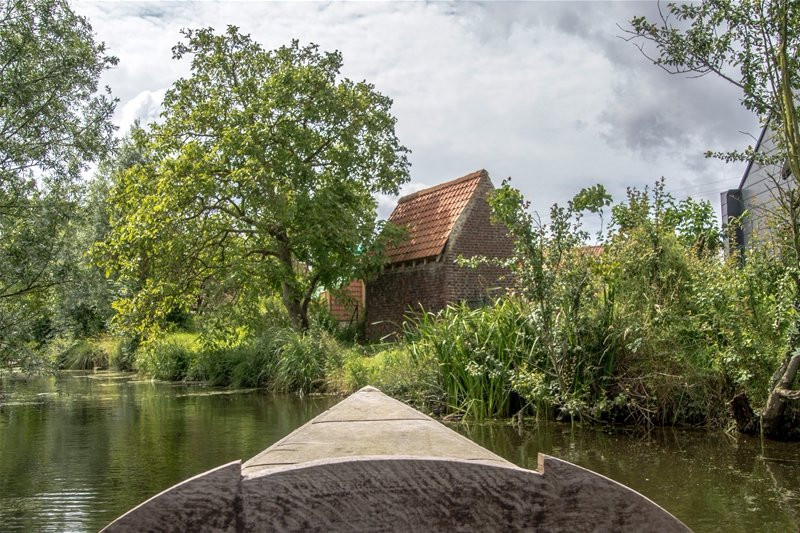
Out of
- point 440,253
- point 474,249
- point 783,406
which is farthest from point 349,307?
point 783,406

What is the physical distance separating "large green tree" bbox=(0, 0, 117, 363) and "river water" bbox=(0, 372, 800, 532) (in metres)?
2.24

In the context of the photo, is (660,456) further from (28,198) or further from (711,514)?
(28,198)

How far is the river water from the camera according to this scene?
Result: 673cm

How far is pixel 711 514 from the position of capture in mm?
6379

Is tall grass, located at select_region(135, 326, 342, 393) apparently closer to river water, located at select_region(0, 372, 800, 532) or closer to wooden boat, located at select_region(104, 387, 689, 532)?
river water, located at select_region(0, 372, 800, 532)

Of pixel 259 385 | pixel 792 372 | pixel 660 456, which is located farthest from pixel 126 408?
pixel 792 372

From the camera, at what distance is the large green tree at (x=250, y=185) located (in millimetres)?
22156

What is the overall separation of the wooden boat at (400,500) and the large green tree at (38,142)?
36.6 feet

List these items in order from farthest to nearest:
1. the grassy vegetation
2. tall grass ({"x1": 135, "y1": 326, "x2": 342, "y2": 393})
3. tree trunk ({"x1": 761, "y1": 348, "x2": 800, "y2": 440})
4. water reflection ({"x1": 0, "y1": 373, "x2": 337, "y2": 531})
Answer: tall grass ({"x1": 135, "y1": 326, "x2": 342, "y2": 393}), the grassy vegetation, tree trunk ({"x1": 761, "y1": 348, "x2": 800, "y2": 440}), water reflection ({"x1": 0, "y1": 373, "x2": 337, "y2": 531})

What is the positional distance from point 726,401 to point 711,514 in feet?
14.5

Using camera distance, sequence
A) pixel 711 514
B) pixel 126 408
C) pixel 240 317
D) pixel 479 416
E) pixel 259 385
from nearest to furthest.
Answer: pixel 711 514 < pixel 479 416 < pixel 126 408 < pixel 259 385 < pixel 240 317

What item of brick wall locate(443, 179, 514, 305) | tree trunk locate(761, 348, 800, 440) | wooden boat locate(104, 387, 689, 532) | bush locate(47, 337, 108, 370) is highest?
brick wall locate(443, 179, 514, 305)

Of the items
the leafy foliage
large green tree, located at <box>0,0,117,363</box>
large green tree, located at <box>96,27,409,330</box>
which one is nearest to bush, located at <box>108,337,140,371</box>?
large green tree, located at <box>96,27,409,330</box>

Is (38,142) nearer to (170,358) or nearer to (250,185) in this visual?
(250,185)
